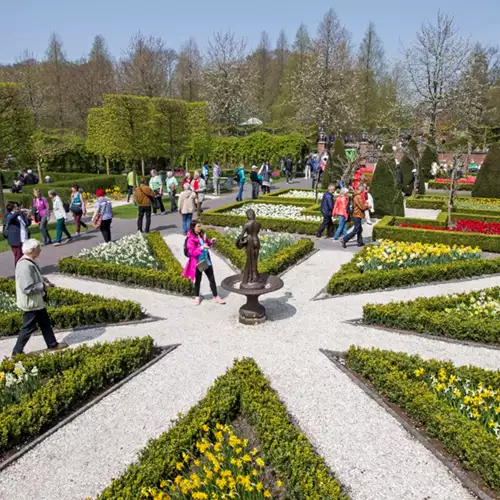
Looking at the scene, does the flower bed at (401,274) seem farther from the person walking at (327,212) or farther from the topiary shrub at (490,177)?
the topiary shrub at (490,177)

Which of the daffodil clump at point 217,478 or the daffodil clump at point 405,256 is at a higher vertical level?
the daffodil clump at point 405,256

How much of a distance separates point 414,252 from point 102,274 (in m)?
7.24

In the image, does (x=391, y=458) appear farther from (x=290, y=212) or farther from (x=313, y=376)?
(x=290, y=212)

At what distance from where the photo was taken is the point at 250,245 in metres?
7.71

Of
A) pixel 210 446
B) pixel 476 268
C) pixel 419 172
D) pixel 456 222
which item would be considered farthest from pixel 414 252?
pixel 419 172

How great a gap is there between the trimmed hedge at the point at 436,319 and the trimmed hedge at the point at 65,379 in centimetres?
395

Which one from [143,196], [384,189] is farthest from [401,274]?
[143,196]

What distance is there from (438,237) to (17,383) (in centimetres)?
1148

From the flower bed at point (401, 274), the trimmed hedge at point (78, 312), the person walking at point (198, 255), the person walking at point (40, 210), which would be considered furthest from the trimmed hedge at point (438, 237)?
the person walking at point (40, 210)

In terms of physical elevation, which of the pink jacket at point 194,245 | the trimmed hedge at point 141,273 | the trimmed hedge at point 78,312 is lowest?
the trimmed hedge at point 78,312

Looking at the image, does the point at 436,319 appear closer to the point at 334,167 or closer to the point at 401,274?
the point at 401,274

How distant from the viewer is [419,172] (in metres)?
22.0

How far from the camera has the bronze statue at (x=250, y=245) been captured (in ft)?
25.3

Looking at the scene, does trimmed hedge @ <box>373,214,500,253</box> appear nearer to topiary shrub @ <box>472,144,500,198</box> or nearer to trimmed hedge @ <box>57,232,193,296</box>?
trimmed hedge @ <box>57,232,193,296</box>
